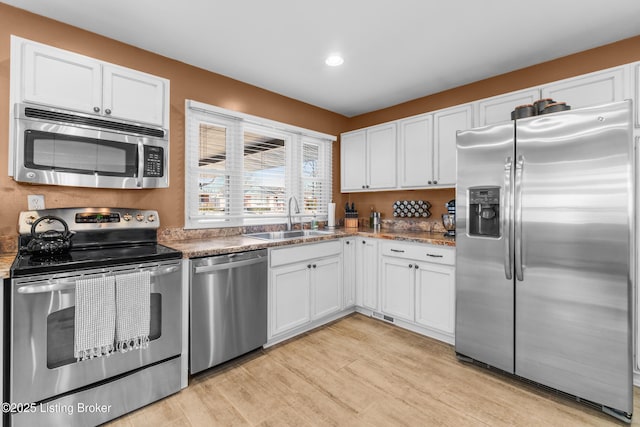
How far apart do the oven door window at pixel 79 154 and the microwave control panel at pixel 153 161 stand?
0.07 m

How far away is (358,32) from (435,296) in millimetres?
2402

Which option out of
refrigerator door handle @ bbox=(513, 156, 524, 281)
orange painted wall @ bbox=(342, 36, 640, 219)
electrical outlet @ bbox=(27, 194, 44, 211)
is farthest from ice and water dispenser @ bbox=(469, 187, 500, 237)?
electrical outlet @ bbox=(27, 194, 44, 211)

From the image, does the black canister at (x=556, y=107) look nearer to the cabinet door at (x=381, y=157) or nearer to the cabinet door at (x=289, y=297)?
the cabinet door at (x=381, y=157)

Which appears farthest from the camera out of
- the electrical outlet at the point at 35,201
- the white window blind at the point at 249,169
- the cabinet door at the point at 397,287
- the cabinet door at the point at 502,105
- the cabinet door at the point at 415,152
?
the cabinet door at the point at 415,152

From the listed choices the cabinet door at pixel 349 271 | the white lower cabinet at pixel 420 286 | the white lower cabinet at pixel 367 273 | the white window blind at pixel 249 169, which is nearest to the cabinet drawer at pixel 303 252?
the cabinet door at pixel 349 271

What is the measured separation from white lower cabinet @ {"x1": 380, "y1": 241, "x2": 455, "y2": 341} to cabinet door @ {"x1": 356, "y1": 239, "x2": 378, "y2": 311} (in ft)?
0.31

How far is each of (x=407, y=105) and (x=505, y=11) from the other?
1754 mm

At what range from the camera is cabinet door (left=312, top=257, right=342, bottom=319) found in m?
3.08

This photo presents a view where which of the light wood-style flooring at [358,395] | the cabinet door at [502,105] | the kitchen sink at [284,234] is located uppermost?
the cabinet door at [502,105]

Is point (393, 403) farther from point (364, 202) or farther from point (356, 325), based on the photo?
point (364, 202)

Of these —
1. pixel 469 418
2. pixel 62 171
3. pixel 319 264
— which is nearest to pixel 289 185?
pixel 319 264

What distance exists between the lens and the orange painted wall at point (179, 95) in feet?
6.64

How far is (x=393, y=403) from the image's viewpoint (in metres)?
1.98

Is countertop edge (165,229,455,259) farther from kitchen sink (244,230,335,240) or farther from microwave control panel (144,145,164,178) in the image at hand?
microwave control panel (144,145,164,178)
